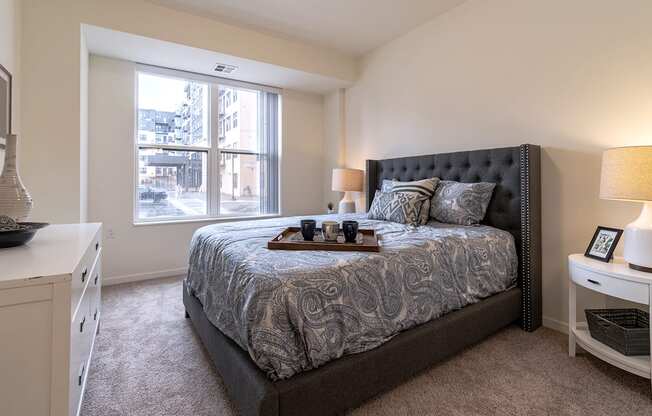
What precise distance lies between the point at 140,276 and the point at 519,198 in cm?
367

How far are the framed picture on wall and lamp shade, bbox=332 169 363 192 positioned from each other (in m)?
2.83

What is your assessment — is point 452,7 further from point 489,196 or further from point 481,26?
point 489,196

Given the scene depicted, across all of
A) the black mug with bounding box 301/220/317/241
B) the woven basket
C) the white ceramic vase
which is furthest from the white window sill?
the woven basket

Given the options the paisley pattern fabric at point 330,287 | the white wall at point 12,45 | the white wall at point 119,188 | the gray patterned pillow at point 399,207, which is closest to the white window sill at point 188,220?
the white wall at point 119,188

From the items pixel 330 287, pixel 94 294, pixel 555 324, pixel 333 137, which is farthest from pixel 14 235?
pixel 333 137

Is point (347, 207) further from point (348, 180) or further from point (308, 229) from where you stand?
point (308, 229)

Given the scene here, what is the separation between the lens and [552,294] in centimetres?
231

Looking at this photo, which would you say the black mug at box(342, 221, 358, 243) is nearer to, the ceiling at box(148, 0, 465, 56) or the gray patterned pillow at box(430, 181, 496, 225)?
the gray patterned pillow at box(430, 181, 496, 225)

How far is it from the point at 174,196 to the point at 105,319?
1.66 meters

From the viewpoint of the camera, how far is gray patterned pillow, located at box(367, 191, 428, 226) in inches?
98.6

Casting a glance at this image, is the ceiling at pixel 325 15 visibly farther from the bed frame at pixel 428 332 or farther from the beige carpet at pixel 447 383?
the beige carpet at pixel 447 383

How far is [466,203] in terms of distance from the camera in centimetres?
242

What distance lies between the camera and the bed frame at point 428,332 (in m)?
1.18

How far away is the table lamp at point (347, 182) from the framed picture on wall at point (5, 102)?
112 inches
